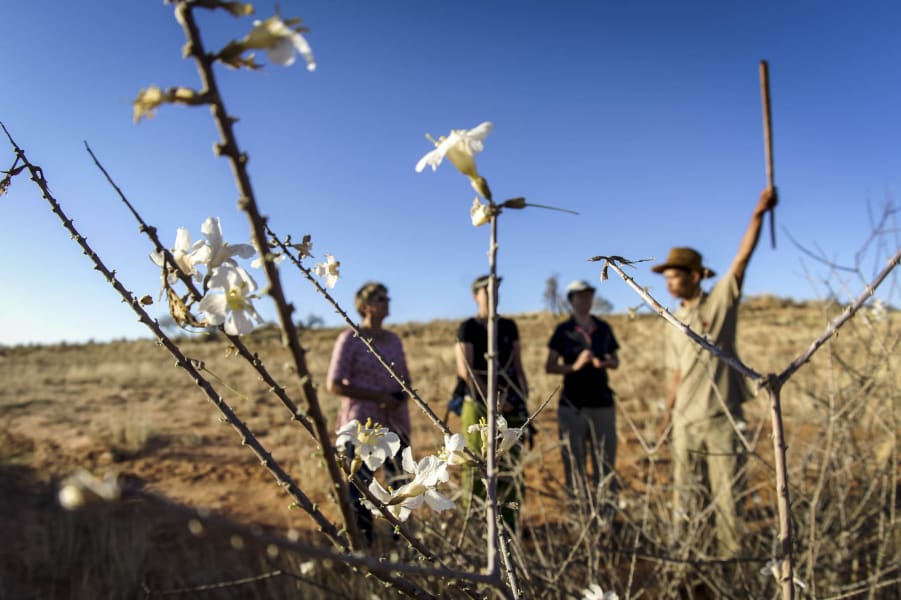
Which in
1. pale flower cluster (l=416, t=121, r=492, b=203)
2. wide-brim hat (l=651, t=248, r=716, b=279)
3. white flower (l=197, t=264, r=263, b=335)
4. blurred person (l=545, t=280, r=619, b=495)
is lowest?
blurred person (l=545, t=280, r=619, b=495)

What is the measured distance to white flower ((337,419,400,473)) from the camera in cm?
99

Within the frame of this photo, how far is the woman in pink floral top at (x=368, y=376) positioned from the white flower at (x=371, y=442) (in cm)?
227

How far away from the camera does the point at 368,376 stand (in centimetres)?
354

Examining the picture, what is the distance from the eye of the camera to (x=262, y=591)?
3.60 m

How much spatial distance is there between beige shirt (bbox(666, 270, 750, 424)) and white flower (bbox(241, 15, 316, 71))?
310 centimetres

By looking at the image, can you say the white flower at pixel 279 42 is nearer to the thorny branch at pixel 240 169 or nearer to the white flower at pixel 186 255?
the thorny branch at pixel 240 169

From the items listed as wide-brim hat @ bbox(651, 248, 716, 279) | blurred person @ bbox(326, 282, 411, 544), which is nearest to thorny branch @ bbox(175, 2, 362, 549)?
blurred person @ bbox(326, 282, 411, 544)

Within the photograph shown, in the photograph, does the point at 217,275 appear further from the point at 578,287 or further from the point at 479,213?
the point at 578,287

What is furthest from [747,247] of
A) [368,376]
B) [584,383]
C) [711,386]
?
[368,376]

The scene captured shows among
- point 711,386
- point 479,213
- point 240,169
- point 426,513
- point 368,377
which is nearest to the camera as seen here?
point 240,169

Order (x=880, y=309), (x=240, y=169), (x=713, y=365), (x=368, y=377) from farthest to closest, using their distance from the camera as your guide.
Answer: (x=880, y=309), (x=368, y=377), (x=713, y=365), (x=240, y=169)

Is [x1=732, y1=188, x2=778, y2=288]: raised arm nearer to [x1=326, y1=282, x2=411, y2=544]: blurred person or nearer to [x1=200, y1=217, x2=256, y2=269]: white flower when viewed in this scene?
[x1=326, y1=282, x2=411, y2=544]: blurred person

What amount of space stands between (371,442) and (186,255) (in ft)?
1.50

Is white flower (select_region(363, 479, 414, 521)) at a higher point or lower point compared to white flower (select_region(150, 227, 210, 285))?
lower
